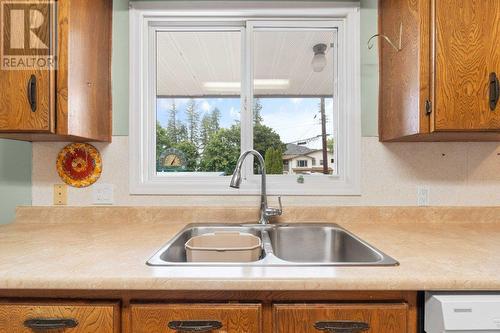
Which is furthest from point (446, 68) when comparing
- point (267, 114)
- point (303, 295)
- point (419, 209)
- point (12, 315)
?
point (12, 315)

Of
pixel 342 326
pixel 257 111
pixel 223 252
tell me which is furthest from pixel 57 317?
pixel 257 111

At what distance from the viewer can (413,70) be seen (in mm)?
1260

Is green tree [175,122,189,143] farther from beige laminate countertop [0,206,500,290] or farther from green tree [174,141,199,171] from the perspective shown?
beige laminate countertop [0,206,500,290]

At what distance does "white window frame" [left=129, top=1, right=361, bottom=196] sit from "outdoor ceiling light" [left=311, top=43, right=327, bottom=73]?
0.08m

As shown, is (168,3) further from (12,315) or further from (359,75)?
(12,315)

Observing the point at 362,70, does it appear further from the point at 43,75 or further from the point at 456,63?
the point at 43,75

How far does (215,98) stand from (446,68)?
1.12 meters

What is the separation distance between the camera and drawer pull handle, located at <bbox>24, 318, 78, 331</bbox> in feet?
2.76

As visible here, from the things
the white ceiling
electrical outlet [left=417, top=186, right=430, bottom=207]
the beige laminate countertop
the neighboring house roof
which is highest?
the white ceiling

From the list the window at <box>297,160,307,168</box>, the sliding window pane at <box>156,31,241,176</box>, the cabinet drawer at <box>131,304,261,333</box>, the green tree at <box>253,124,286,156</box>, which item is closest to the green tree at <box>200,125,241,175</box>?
the sliding window pane at <box>156,31,241,176</box>

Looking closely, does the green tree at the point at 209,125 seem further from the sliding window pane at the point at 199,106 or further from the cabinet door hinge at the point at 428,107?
the cabinet door hinge at the point at 428,107

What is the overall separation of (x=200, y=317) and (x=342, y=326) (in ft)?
1.31

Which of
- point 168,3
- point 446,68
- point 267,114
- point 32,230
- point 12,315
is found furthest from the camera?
point 267,114

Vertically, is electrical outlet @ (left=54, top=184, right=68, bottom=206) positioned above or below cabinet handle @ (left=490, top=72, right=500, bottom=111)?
below
